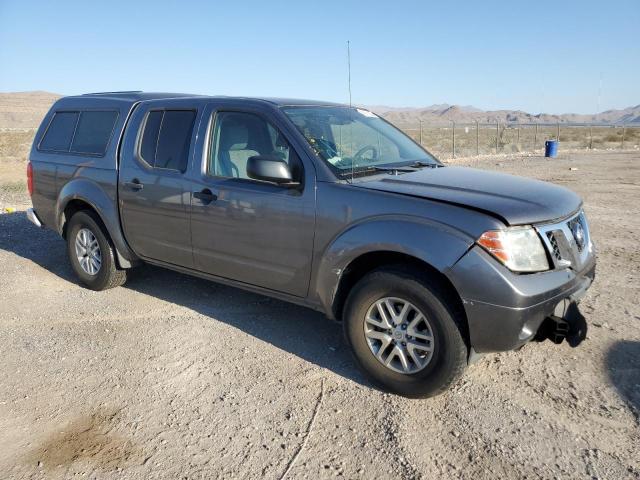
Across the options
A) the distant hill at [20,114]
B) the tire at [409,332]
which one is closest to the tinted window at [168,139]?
the tire at [409,332]

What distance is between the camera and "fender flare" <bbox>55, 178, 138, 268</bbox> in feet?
16.9

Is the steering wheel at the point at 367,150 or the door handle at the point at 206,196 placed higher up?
the steering wheel at the point at 367,150

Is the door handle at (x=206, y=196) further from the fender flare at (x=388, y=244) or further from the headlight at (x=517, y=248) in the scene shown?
the headlight at (x=517, y=248)

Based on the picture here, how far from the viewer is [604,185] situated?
44.0ft

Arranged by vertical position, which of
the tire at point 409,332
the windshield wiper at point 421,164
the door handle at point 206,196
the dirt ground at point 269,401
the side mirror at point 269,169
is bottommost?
the dirt ground at point 269,401

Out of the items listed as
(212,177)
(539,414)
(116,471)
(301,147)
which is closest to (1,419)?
(116,471)

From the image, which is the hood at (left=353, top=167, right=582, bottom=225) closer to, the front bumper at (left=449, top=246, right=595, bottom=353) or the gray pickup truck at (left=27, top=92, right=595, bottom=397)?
the gray pickup truck at (left=27, top=92, right=595, bottom=397)

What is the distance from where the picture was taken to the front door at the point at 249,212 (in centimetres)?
381

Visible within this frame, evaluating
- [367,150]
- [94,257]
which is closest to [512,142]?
[367,150]

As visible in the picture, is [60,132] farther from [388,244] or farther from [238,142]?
[388,244]

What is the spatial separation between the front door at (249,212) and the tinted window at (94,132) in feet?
4.84

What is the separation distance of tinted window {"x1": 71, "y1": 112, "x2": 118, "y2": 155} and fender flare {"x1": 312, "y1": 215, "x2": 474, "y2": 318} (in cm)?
286

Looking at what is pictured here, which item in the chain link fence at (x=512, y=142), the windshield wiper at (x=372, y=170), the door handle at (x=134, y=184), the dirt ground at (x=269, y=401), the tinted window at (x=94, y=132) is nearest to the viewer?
the dirt ground at (x=269, y=401)

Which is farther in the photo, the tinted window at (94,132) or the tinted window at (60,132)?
the tinted window at (60,132)
